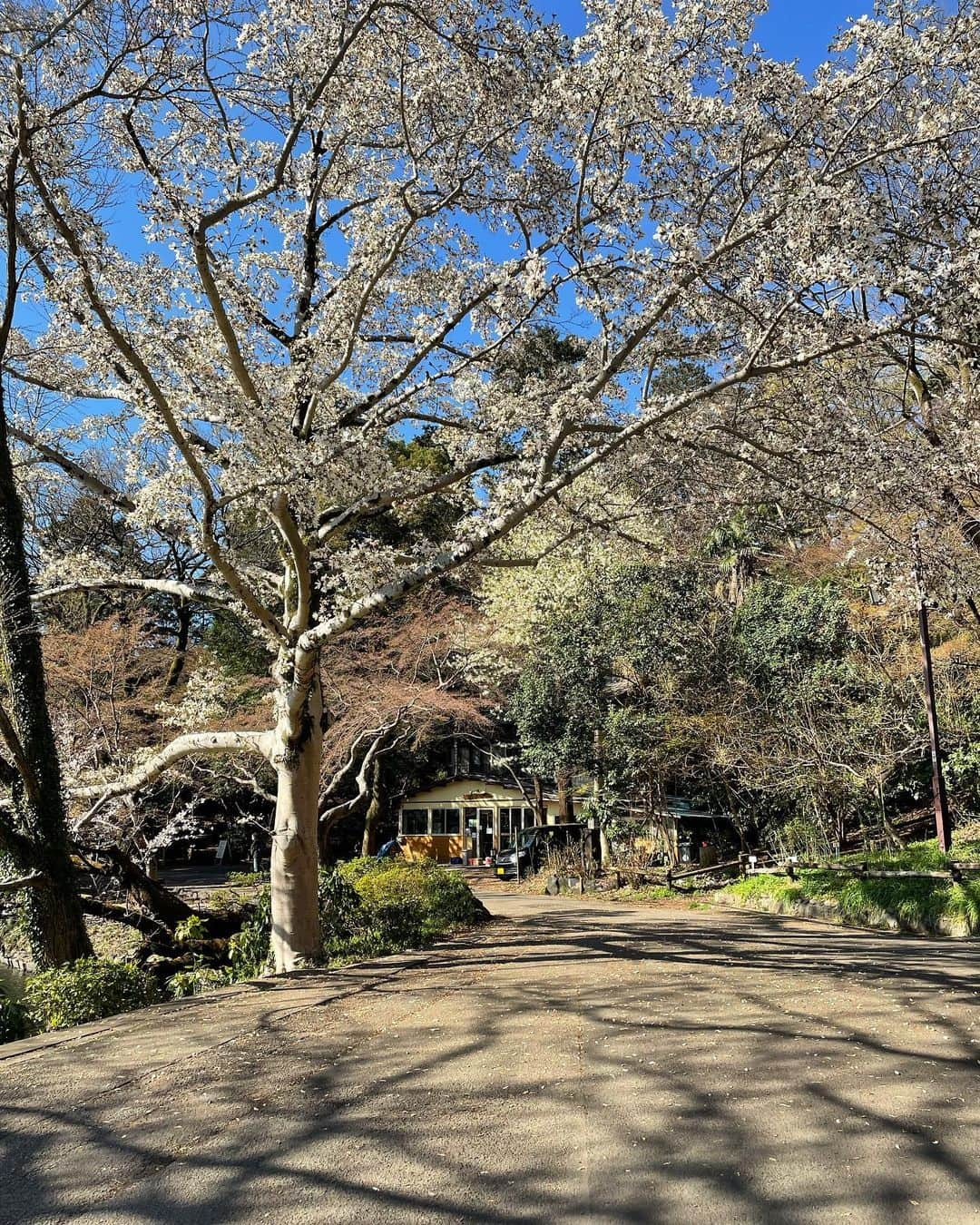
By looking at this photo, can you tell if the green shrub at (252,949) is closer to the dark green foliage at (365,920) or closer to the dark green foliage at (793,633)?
the dark green foliage at (365,920)

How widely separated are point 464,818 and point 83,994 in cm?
2480

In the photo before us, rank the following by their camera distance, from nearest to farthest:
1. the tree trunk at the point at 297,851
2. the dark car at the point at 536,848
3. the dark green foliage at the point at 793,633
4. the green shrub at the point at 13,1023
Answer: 1. the green shrub at the point at 13,1023
2. the tree trunk at the point at 297,851
3. the dark green foliage at the point at 793,633
4. the dark car at the point at 536,848

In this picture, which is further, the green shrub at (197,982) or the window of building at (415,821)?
the window of building at (415,821)

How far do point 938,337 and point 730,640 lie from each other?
12.1m

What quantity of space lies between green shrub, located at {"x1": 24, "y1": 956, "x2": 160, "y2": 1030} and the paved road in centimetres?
68

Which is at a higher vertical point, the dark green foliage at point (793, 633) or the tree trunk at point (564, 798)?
the dark green foliage at point (793, 633)

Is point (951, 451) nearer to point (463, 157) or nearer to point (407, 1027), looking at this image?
Result: point (463, 157)

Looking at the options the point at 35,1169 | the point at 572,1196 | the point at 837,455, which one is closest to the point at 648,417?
the point at 837,455

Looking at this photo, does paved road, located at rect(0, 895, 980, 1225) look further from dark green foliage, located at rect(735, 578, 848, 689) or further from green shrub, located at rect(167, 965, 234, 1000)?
dark green foliage, located at rect(735, 578, 848, 689)

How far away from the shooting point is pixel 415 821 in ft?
105

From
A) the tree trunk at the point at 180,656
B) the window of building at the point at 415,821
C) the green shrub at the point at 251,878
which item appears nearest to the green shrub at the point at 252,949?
the tree trunk at the point at 180,656

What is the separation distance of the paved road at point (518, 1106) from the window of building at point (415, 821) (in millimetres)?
25286

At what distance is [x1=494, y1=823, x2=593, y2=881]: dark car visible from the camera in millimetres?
23156

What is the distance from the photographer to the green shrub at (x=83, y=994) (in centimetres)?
670
